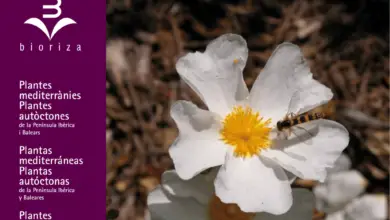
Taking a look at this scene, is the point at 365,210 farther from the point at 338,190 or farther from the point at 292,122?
the point at 292,122

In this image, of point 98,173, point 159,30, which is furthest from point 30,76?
point 159,30

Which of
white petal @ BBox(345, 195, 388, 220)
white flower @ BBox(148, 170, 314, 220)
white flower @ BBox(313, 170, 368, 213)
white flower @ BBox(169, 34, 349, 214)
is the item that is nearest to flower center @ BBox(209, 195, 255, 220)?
white flower @ BBox(148, 170, 314, 220)

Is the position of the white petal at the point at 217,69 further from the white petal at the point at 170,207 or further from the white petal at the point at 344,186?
the white petal at the point at 344,186

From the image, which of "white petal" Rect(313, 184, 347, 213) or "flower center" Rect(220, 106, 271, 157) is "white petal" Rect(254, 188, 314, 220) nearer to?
"flower center" Rect(220, 106, 271, 157)

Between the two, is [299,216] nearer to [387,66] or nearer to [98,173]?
[98,173]

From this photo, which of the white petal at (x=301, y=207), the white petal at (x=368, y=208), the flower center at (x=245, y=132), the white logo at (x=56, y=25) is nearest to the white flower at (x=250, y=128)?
the flower center at (x=245, y=132)

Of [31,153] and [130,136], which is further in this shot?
[130,136]
